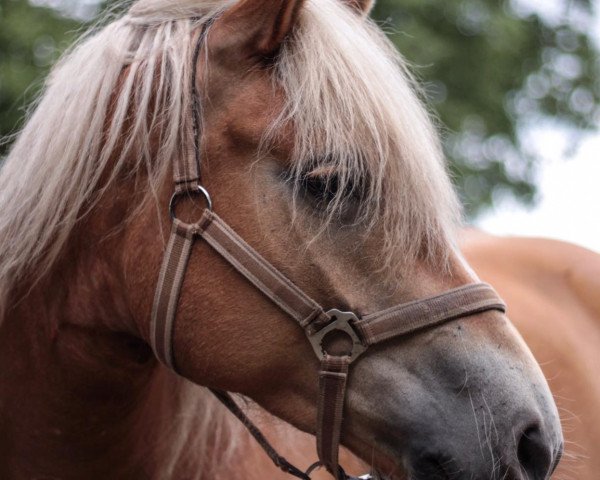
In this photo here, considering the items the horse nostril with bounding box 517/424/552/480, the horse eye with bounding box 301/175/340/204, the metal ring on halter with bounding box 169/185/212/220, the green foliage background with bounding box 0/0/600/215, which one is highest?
the horse eye with bounding box 301/175/340/204

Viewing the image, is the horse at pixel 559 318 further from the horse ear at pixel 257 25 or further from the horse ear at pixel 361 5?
the horse ear at pixel 257 25

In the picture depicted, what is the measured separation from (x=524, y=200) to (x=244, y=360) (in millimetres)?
9044

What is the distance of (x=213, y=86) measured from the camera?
2.08 m

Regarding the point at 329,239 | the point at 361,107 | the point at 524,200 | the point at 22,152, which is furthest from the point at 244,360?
the point at 524,200

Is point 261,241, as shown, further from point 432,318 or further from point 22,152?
point 22,152

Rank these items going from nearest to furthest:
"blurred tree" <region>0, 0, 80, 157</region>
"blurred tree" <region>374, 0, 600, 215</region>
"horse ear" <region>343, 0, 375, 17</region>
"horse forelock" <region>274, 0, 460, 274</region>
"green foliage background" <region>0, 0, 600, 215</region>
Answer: "horse forelock" <region>274, 0, 460, 274</region> < "horse ear" <region>343, 0, 375, 17</region> < "blurred tree" <region>0, 0, 80, 157</region> < "green foliage background" <region>0, 0, 600, 215</region> < "blurred tree" <region>374, 0, 600, 215</region>

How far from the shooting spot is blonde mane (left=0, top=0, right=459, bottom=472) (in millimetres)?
1953

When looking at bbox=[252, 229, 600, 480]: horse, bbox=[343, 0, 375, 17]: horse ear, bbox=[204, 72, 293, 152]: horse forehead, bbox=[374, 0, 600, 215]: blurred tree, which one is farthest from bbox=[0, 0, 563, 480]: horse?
bbox=[374, 0, 600, 215]: blurred tree

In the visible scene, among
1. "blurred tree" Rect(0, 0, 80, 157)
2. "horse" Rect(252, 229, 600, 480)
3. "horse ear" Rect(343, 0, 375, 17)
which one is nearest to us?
"horse ear" Rect(343, 0, 375, 17)

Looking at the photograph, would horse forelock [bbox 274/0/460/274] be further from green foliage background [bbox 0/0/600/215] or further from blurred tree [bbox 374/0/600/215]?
blurred tree [bbox 374/0/600/215]

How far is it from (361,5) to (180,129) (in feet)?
2.34

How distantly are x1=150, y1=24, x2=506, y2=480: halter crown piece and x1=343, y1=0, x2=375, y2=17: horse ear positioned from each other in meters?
0.63

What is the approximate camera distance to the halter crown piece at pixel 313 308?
1.89 m

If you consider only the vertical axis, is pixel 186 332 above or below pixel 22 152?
below
